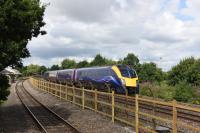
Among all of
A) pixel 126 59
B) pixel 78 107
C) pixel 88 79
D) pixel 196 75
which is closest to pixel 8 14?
pixel 78 107

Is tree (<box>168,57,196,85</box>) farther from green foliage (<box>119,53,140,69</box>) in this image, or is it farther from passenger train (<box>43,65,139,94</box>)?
green foliage (<box>119,53,140,69</box>)

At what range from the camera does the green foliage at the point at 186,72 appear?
44.0 metres

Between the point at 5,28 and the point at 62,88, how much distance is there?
1776 centimetres

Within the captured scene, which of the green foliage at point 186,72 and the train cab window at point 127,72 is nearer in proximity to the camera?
the train cab window at point 127,72

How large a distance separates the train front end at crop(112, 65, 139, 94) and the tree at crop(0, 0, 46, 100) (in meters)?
→ 13.1

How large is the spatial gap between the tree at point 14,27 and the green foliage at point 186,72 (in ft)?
84.4

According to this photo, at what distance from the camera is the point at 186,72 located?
147ft

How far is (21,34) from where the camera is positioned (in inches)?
794

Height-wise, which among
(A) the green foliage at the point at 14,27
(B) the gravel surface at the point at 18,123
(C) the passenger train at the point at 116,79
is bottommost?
(B) the gravel surface at the point at 18,123

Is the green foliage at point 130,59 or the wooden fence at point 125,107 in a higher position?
the green foliage at point 130,59

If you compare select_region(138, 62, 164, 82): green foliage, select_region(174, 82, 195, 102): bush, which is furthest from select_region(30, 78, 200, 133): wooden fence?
select_region(138, 62, 164, 82): green foliage

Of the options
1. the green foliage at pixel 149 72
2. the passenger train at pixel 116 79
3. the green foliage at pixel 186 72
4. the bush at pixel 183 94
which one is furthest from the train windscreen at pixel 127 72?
the green foliage at pixel 149 72

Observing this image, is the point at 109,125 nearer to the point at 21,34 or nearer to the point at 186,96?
the point at 21,34

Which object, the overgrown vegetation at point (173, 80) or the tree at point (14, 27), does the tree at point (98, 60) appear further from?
the tree at point (14, 27)
